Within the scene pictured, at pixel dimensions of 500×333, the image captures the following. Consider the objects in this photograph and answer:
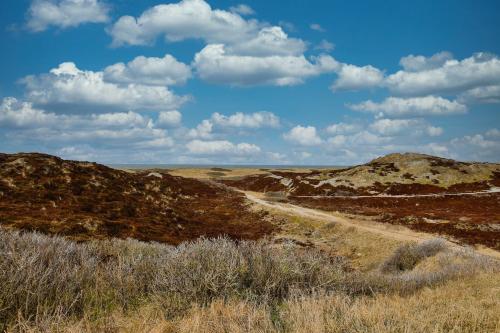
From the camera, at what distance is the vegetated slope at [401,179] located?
6084 cm

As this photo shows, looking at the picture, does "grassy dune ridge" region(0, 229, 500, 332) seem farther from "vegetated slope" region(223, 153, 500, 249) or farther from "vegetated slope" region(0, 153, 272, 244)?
"vegetated slope" region(223, 153, 500, 249)

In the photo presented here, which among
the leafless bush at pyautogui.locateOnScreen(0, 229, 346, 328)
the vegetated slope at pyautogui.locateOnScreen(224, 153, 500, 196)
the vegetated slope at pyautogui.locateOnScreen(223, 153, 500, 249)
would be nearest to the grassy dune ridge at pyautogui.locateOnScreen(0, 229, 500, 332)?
the leafless bush at pyautogui.locateOnScreen(0, 229, 346, 328)

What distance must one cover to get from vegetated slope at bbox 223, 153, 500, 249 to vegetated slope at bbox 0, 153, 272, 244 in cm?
1392

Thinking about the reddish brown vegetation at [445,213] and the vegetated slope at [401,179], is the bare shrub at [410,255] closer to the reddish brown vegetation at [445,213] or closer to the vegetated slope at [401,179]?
the reddish brown vegetation at [445,213]

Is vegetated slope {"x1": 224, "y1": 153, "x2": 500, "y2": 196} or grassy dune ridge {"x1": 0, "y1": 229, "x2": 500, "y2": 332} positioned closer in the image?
grassy dune ridge {"x1": 0, "y1": 229, "x2": 500, "y2": 332}

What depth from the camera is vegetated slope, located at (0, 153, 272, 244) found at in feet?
65.9

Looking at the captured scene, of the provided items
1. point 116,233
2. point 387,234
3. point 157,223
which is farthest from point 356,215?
point 116,233

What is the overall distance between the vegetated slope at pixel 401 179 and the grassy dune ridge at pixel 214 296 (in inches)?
2096

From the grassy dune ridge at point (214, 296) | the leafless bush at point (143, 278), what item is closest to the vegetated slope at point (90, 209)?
the leafless bush at point (143, 278)

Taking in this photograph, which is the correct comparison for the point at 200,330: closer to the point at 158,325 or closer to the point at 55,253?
the point at 158,325

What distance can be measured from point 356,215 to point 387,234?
1130 centimetres

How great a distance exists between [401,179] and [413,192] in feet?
19.8

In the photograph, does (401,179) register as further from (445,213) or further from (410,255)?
(410,255)

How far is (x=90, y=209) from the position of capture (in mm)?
25266
